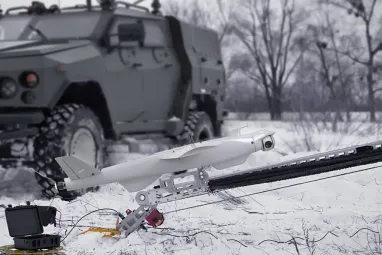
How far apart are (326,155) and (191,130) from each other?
5.36m

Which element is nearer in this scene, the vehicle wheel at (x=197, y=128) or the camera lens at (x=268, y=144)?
the camera lens at (x=268, y=144)

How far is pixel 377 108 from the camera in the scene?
55.3ft

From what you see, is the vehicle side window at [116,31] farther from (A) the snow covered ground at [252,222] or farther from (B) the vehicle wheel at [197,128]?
(A) the snow covered ground at [252,222]

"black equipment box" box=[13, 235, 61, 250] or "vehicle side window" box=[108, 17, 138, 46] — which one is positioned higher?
"vehicle side window" box=[108, 17, 138, 46]

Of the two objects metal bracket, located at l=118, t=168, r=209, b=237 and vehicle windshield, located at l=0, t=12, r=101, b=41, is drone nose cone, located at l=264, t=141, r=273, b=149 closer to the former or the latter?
metal bracket, located at l=118, t=168, r=209, b=237

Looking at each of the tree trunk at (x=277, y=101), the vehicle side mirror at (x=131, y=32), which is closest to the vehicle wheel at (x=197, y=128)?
the vehicle side mirror at (x=131, y=32)

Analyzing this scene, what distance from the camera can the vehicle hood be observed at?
7.10 metres

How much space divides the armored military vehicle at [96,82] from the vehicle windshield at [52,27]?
0.5 inches

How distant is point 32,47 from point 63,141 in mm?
1306

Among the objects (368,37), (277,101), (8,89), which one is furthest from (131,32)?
(277,101)

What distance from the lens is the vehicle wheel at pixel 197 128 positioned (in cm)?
977

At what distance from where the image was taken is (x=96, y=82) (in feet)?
25.7

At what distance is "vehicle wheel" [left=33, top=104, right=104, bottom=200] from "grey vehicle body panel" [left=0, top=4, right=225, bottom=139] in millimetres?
209

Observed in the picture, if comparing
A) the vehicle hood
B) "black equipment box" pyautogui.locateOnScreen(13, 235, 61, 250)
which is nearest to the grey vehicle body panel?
the vehicle hood
